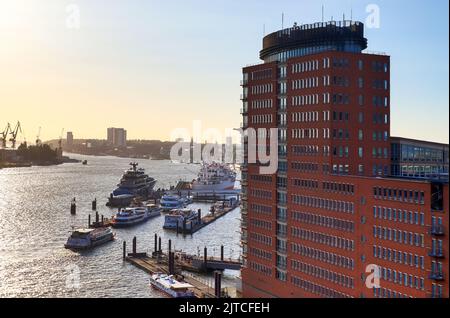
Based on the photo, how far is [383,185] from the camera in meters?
44.9

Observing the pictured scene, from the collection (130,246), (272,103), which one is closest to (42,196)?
(130,246)

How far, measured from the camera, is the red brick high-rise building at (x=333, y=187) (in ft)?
139

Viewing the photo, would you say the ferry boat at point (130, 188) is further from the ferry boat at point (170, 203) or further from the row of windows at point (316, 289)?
the row of windows at point (316, 289)

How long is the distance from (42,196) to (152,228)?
62808mm

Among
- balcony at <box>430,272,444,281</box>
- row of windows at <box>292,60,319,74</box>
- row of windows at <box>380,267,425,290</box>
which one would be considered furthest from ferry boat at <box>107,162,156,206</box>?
balcony at <box>430,272,444,281</box>

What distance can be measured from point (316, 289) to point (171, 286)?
18.4 m

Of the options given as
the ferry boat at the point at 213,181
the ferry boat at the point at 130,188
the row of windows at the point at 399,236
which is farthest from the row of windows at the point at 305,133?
the ferry boat at the point at 213,181

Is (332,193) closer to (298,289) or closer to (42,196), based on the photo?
(298,289)

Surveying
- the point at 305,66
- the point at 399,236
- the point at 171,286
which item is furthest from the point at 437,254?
the point at 171,286

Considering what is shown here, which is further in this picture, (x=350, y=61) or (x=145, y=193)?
(x=145, y=193)

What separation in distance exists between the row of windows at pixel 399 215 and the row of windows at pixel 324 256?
5.14 metres

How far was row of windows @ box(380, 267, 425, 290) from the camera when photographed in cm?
4166

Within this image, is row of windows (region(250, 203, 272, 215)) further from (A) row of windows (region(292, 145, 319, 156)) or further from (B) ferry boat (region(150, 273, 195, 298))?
(B) ferry boat (region(150, 273, 195, 298))
